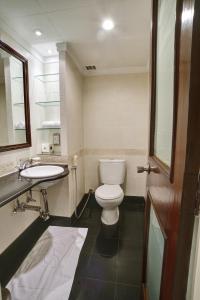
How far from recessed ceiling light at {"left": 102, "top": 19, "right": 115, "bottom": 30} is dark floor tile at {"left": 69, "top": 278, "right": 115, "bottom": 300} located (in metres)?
2.19

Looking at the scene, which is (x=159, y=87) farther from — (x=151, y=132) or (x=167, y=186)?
(x=167, y=186)

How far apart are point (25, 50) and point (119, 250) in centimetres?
234

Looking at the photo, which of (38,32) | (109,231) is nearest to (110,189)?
(109,231)

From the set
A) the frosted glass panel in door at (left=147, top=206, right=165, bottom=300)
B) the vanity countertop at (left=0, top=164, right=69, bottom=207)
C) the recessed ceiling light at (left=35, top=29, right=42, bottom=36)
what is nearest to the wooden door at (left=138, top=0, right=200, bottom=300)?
the frosted glass panel in door at (left=147, top=206, right=165, bottom=300)

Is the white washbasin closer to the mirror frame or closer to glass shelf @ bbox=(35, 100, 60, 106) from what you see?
the mirror frame

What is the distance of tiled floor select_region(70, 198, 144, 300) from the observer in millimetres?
1205

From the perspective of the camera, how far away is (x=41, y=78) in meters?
2.01

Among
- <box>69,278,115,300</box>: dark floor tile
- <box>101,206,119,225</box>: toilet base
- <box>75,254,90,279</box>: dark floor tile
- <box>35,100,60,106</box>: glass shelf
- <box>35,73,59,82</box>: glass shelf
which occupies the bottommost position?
<box>69,278,115,300</box>: dark floor tile

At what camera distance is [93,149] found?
8.46ft

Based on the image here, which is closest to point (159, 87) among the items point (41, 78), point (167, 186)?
point (167, 186)

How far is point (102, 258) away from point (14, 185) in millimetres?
1062

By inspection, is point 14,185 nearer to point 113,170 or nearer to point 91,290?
point 91,290

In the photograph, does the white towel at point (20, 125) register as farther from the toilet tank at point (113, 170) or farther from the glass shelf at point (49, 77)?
the toilet tank at point (113, 170)

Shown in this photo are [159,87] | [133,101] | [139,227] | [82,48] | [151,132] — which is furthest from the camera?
[133,101]
